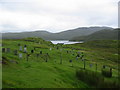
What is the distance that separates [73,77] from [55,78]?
10.0 feet

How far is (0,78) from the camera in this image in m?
13.7

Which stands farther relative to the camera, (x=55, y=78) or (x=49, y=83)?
(x=55, y=78)

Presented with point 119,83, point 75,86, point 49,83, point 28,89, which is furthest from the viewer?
point 119,83

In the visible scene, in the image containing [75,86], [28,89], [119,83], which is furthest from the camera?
[119,83]

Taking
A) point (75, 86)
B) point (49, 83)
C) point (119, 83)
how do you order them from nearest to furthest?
point (49, 83) < point (75, 86) < point (119, 83)

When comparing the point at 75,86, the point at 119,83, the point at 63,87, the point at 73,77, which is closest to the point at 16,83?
the point at 63,87

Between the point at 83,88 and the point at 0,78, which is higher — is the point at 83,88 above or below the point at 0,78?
below

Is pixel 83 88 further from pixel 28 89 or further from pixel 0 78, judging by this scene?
pixel 0 78

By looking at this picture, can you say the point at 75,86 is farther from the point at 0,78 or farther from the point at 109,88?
the point at 0,78

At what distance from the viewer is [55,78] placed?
17141mm

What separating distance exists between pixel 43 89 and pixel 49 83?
1.54 m

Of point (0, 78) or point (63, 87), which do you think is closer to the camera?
point (0, 78)

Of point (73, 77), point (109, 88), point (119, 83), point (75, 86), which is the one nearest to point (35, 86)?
point (75, 86)

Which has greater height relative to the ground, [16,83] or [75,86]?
[16,83]
